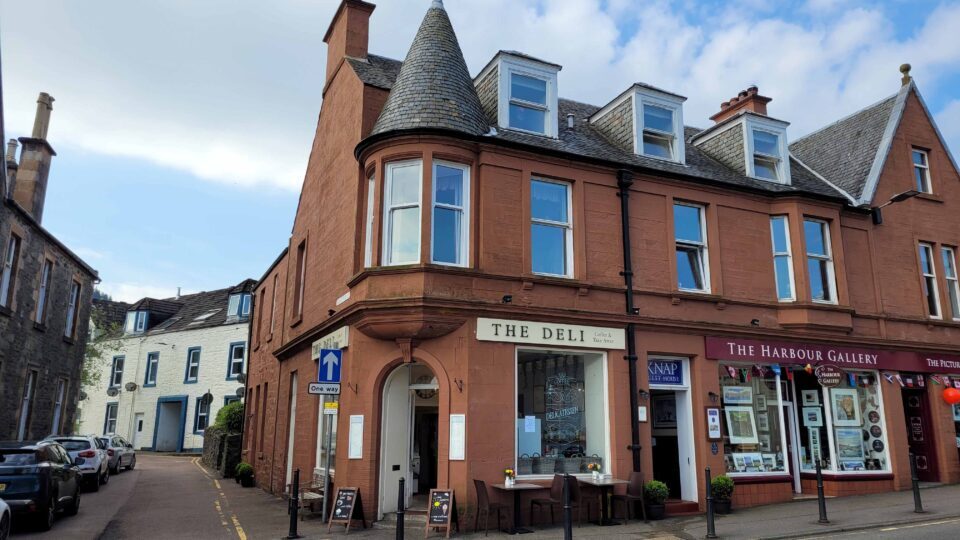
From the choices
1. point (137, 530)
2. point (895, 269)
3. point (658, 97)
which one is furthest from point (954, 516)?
point (137, 530)

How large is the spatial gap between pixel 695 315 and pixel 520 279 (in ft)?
15.1

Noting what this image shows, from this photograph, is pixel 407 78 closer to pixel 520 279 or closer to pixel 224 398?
pixel 520 279

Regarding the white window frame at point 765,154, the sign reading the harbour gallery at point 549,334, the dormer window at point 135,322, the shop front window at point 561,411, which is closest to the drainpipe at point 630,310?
the sign reading the harbour gallery at point 549,334

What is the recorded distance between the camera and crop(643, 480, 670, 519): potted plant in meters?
13.3

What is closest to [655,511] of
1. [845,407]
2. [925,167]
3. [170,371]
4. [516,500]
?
[516,500]

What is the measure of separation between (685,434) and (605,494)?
3.01m

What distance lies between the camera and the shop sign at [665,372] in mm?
14836

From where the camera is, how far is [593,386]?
14.3 m

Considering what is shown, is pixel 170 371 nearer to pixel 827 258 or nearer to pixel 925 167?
pixel 827 258

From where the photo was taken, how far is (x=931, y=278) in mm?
19562

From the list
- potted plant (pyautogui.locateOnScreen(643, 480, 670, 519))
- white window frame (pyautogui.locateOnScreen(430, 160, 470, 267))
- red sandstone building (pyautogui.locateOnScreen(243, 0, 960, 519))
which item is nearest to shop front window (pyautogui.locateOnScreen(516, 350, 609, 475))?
red sandstone building (pyautogui.locateOnScreen(243, 0, 960, 519))

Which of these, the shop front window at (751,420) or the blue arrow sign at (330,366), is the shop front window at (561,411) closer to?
the shop front window at (751,420)

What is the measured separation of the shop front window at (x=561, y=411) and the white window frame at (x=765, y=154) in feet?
24.9

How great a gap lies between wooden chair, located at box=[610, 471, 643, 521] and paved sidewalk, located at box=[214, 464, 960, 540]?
1.35 feet
